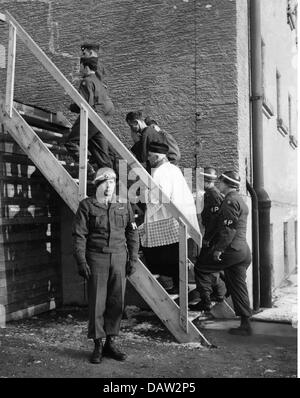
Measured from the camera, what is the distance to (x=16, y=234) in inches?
247

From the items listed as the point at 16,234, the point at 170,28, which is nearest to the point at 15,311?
the point at 16,234

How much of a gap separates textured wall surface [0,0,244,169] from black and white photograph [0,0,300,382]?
0.02 metres

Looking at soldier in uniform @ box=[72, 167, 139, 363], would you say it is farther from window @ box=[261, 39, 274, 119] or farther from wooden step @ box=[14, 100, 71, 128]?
window @ box=[261, 39, 274, 119]

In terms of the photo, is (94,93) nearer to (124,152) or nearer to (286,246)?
(124,152)

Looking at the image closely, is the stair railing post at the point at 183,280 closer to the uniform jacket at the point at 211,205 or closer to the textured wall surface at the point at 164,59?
the uniform jacket at the point at 211,205

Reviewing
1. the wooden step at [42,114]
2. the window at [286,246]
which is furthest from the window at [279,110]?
the wooden step at [42,114]

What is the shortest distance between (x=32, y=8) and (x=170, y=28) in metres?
2.60

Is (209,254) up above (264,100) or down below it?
below

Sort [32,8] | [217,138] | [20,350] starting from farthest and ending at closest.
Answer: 1. [32,8]
2. [217,138]
3. [20,350]

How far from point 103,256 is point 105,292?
34cm

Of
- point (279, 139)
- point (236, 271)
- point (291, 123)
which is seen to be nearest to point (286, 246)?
point (279, 139)

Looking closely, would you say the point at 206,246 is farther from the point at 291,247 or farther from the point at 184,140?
the point at 291,247

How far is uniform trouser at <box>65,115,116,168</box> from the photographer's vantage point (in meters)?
5.86

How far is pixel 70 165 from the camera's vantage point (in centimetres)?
671
